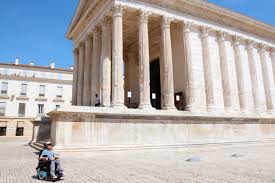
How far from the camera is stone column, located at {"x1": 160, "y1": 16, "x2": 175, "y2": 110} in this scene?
54.6ft

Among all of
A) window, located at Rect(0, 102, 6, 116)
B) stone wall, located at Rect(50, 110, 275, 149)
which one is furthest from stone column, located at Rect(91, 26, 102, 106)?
window, located at Rect(0, 102, 6, 116)

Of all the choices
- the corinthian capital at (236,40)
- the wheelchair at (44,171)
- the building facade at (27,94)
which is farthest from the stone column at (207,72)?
the building facade at (27,94)

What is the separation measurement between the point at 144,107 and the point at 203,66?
7300mm

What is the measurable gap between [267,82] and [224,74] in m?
6.55

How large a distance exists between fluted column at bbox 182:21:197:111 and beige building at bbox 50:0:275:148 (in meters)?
0.08

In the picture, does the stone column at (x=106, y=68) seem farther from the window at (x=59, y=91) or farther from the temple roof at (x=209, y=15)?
the window at (x=59, y=91)

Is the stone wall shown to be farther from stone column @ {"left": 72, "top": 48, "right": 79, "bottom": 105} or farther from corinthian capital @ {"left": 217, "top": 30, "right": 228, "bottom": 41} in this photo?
Result: stone column @ {"left": 72, "top": 48, "right": 79, "bottom": 105}

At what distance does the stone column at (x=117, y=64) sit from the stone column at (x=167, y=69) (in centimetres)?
333

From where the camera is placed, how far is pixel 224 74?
67.2 feet

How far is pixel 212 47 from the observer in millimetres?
21031

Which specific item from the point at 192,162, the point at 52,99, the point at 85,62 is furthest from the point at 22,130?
the point at 192,162

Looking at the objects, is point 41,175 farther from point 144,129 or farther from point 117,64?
point 117,64

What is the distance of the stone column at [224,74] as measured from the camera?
65.5 feet

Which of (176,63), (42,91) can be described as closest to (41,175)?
(176,63)
